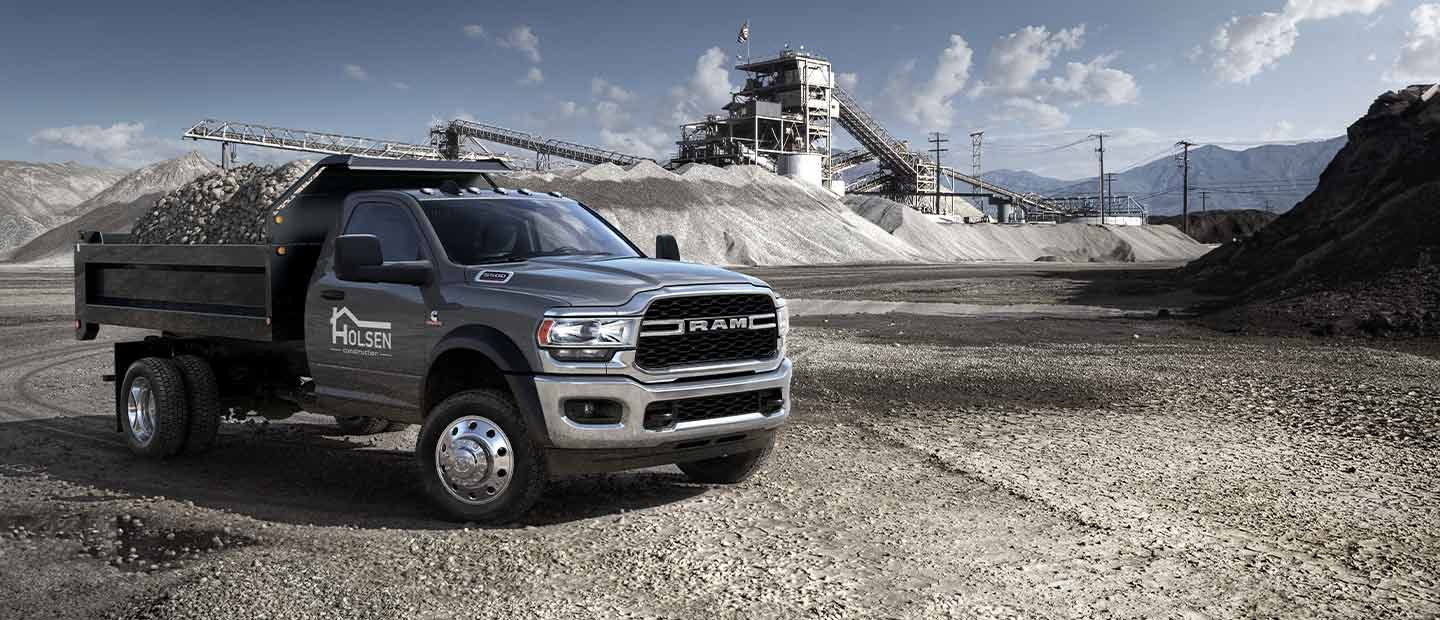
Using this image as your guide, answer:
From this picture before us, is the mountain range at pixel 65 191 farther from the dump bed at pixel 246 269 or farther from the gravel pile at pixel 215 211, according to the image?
the dump bed at pixel 246 269

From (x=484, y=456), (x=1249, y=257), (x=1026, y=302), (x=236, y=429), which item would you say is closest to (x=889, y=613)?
(x=484, y=456)

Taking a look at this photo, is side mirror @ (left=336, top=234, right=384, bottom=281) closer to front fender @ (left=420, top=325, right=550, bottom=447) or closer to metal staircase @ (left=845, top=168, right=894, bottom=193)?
front fender @ (left=420, top=325, right=550, bottom=447)

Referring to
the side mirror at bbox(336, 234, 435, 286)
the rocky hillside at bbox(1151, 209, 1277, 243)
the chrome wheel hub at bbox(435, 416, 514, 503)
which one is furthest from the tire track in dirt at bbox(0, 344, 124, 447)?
the rocky hillside at bbox(1151, 209, 1277, 243)

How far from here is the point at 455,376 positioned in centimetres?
706

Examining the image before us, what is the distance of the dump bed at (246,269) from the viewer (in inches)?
319

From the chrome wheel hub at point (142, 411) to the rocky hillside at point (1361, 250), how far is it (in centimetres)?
1913

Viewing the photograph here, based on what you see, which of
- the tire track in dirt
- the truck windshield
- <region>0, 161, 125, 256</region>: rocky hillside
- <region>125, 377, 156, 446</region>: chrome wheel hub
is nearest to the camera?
the truck windshield

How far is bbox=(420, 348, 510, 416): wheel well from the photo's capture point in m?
6.94

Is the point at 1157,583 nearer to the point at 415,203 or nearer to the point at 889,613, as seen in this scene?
the point at 889,613

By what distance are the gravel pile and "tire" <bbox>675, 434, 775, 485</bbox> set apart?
5950 millimetres

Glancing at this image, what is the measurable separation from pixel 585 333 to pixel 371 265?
5.88 feet

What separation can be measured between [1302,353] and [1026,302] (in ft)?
43.4

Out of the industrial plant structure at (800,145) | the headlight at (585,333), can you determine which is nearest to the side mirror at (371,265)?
the headlight at (585,333)

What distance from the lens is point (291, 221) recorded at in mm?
8406
